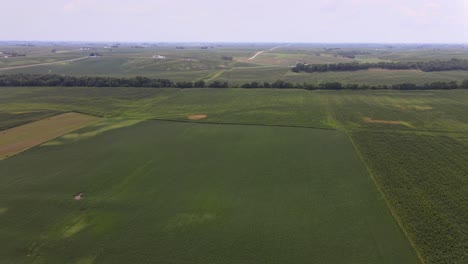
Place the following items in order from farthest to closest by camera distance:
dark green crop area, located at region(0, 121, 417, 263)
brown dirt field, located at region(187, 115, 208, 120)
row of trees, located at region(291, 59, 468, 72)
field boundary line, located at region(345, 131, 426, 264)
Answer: row of trees, located at region(291, 59, 468, 72) < brown dirt field, located at region(187, 115, 208, 120) < dark green crop area, located at region(0, 121, 417, 263) < field boundary line, located at region(345, 131, 426, 264)

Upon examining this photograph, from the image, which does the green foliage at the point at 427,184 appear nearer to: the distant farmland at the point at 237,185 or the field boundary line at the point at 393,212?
the distant farmland at the point at 237,185

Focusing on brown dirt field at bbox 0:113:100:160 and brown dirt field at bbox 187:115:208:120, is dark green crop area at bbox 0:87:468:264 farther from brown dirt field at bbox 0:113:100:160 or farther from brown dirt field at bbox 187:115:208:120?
brown dirt field at bbox 0:113:100:160

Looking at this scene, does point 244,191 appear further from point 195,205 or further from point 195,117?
point 195,117

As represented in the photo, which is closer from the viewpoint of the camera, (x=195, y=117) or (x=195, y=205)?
(x=195, y=205)

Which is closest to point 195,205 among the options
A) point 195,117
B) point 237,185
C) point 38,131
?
point 237,185

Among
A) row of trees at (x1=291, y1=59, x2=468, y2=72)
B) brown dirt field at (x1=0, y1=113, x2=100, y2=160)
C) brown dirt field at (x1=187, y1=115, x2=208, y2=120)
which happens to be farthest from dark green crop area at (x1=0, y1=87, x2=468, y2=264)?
row of trees at (x1=291, y1=59, x2=468, y2=72)
